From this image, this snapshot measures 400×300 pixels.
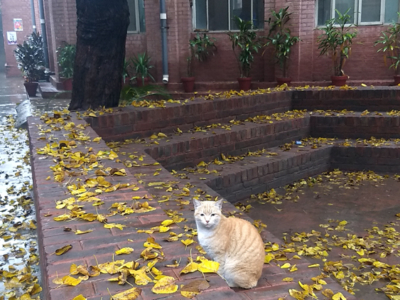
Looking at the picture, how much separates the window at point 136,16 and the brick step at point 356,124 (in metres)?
6.17

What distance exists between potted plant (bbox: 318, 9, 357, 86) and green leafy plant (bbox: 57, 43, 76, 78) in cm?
621

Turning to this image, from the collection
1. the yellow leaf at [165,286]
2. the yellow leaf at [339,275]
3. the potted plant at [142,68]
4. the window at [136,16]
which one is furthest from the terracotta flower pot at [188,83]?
the yellow leaf at [165,286]

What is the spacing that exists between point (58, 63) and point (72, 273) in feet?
36.1

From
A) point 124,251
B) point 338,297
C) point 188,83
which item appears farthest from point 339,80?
point 124,251

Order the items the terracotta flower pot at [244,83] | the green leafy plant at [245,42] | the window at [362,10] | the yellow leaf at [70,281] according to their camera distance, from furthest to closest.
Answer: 1. the terracotta flower pot at [244,83]
2. the green leafy plant at [245,42]
3. the window at [362,10]
4. the yellow leaf at [70,281]

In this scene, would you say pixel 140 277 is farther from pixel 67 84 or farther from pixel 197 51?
pixel 67 84

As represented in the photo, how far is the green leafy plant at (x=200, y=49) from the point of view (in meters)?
11.3

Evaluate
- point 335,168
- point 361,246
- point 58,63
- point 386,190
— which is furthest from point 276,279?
point 58,63

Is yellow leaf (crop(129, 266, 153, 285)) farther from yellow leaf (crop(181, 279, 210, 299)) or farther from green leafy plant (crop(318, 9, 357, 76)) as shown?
green leafy plant (crop(318, 9, 357, 76))

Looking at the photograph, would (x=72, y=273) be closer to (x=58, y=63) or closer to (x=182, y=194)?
(x=182, y=194)

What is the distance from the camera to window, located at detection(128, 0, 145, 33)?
39.3ft

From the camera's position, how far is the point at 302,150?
675 centimetres

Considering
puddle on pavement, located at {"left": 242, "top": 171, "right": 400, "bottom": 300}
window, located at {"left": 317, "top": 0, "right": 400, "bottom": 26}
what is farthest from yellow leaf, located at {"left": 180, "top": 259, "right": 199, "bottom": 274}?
window, located at {"left": 317, "top": 0, "right": 400, "bottom": 26}

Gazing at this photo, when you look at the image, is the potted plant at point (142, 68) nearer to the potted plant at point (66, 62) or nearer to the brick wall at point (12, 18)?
the potted plant at point (66, 62)
